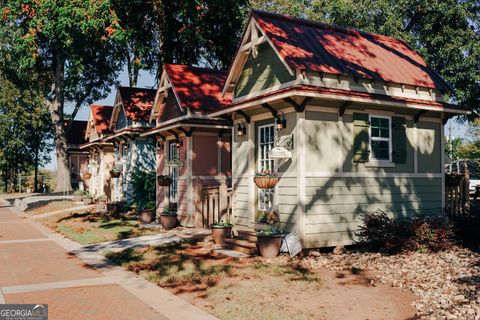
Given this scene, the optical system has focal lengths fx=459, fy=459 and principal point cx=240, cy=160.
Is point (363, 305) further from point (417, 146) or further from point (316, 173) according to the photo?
point (417, 146)

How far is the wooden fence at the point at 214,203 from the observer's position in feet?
47.5

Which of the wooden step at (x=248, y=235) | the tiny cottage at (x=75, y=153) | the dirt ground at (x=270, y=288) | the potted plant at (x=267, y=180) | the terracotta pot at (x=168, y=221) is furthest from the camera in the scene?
the tiny cottage at (x=75, y=153)

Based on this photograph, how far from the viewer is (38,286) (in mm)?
8273

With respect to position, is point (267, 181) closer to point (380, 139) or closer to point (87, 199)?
point (380, 139)

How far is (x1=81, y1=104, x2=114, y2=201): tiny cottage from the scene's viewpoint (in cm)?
2827

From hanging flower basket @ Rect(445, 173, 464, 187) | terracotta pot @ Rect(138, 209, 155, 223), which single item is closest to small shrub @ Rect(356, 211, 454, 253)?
hanging flower basket @ Rect(445, 173, 464, 187)

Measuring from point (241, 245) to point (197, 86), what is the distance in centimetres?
835

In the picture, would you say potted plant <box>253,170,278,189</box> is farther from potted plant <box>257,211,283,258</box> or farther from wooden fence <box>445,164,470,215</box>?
wooden fence <box>445,164,470,215</box>

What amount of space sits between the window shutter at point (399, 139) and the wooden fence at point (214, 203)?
5.16 m

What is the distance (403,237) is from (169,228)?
850cm

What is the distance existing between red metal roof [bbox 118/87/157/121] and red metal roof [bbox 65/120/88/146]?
73.3 feet

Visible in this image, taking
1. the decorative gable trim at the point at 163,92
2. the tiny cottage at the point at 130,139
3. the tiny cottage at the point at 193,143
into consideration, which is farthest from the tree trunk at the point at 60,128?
the tiny cottage at the point at 193,143

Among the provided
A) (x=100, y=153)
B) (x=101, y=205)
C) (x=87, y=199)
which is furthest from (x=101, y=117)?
(x=101, y=205)

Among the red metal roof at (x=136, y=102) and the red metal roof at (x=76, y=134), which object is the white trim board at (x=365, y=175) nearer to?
the red metal roof at (x=136, y=102)
